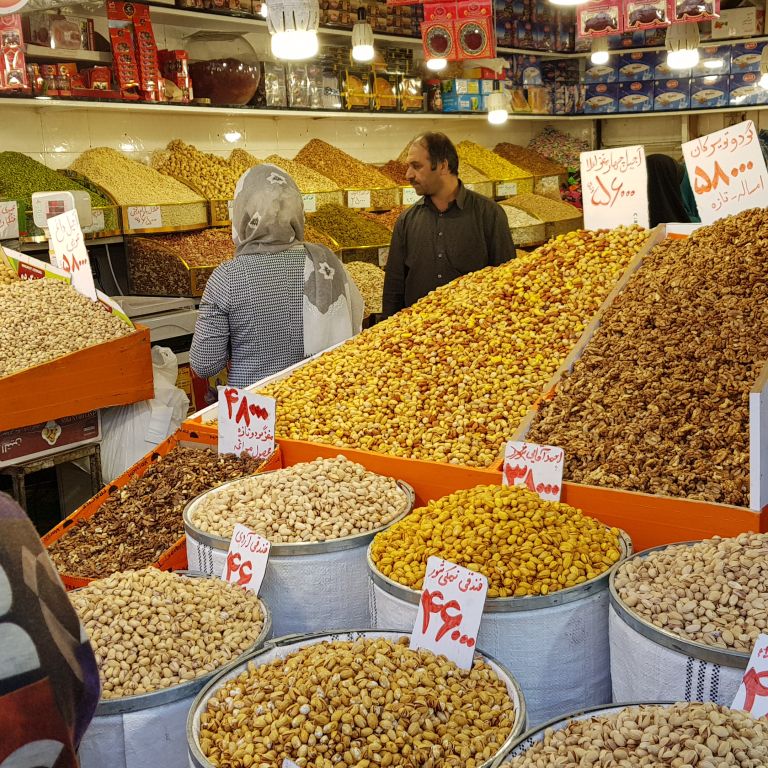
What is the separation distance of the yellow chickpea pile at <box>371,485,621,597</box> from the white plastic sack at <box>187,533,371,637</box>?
11cm

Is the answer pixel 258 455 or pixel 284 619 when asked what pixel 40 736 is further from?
pixel 258 455

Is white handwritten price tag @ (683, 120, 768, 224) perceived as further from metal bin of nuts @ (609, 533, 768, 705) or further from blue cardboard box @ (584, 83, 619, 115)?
blue cardboard box @ (584, 83, 619, 115)

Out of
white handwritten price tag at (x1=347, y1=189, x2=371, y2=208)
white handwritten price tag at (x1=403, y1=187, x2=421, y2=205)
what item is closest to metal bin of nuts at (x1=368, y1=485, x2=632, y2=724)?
white handwritten price tag at (x1=347, y1=189, x2=371, y2=208)

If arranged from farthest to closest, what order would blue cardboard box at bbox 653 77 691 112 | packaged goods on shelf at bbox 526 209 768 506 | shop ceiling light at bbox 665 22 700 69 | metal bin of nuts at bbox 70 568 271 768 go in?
blue cardboard box at bbox 653 77 691 112
shop ceiling light at bbox 665 22 700 69
packaged goods on shelf at bbox 526 209 768 506
metal bin of nuts at bbox 70 568 271 768

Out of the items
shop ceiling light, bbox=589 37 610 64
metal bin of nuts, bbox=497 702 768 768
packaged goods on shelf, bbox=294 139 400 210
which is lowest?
metal bin of nuts, bbox=497 702 768 768

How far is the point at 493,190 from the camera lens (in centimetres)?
755

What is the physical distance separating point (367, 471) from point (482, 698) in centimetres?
93

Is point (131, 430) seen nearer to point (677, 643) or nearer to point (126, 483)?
point (126, 483)

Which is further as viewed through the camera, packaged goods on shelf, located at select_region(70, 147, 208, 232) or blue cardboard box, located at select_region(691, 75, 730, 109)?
blue cardboard box, located at select_region(691, 75, 730, 109)

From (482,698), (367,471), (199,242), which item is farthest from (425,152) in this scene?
(482,698)

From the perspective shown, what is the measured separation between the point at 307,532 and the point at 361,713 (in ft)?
1.94

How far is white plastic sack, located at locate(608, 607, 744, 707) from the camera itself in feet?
4.70

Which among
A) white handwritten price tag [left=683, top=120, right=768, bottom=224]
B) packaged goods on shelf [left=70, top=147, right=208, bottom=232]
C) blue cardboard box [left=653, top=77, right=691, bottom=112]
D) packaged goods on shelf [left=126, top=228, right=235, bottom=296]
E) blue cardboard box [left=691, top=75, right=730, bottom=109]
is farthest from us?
blue cardboard box [left=653, top=77, right=691, bottom=112]

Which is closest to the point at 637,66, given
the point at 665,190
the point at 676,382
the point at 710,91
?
the point at 710,91
